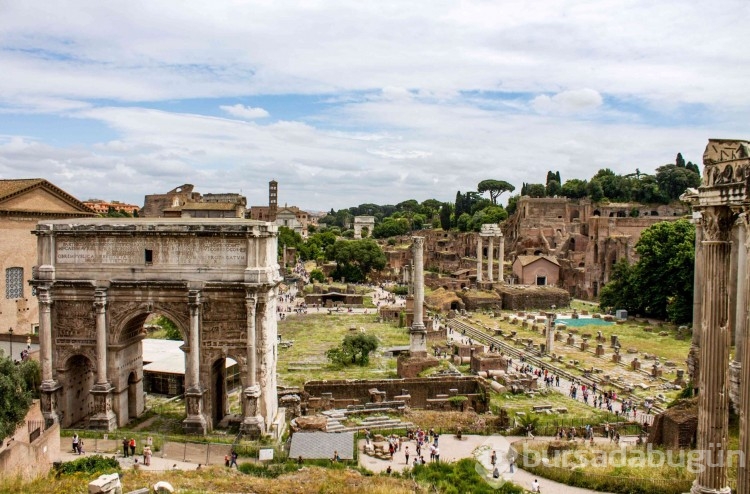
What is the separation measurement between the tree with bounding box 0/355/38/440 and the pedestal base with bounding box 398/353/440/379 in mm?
19255

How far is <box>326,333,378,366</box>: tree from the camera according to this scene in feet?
118

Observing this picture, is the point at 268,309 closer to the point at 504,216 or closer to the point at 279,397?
the point at 279,397

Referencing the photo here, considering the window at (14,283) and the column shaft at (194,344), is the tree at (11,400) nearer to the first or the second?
the column shaft at (194,344)

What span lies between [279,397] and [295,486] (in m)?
11.8

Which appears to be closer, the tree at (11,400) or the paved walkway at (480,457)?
the paved walkway at (480,457)

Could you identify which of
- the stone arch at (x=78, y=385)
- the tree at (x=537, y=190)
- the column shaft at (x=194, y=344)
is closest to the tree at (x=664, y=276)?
the column shaft at (x=194, y=344)

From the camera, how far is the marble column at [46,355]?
21.8 m

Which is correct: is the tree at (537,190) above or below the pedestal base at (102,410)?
above

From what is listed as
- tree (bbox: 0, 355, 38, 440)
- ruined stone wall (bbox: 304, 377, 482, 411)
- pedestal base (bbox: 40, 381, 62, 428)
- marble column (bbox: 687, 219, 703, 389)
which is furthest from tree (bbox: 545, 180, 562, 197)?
tree (bbox: 0, 355, 38, 440)

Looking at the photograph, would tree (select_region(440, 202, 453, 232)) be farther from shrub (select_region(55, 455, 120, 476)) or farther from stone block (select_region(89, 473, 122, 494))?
stone block (select_region(89, 473, 122, 494))

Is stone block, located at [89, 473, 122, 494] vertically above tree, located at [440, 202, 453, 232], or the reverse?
tree, located at [440, 202, 453, 232]

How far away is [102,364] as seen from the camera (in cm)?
2183

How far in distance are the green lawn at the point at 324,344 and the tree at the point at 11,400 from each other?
13948 millimetres

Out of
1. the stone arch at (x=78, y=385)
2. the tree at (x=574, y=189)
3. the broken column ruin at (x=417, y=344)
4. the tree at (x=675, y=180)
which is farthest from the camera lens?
the tree at (x=574, y=189)
